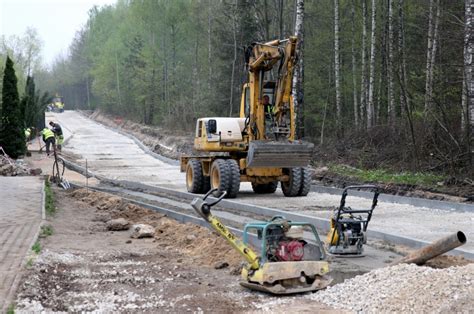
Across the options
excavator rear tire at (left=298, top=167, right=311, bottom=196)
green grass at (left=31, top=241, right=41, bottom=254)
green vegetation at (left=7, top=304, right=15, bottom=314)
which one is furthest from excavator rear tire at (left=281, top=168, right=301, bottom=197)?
green vegetation at (left=7, top=304, right=15, bottom=314)

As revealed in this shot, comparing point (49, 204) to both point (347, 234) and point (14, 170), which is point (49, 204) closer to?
point (14, 170)

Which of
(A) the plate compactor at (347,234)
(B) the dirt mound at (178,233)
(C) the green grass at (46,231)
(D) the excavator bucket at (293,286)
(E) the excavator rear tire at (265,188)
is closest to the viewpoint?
(D) the excavator bucket at (293,286)

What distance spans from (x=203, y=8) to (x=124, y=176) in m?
27.4

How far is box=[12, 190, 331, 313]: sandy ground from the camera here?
7805 millimetres

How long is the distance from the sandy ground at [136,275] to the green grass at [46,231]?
5.0 inches

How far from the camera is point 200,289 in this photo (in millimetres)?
8602

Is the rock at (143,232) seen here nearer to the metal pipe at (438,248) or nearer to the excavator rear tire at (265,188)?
the metal pipe at (438,248)

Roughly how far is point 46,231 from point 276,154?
6.46m

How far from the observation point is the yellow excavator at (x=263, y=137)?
55.3 ft

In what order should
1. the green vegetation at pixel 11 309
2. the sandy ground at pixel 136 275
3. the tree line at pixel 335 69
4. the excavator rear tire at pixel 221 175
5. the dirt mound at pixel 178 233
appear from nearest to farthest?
1. the green vegetation at pixel 11 309
2. the sandy ground at pixel 136 275
3. the dirt mound at pixel 178 233
4. the excavator rear tire at pixel 221 175
5. the tree line at pixel 335 69

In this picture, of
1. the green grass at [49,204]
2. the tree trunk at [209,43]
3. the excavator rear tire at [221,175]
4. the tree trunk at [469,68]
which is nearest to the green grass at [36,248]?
the green grass at [49,204]

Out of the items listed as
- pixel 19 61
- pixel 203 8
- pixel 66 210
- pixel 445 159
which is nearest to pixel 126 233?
pixel 66 210

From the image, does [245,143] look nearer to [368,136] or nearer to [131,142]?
[368,136]

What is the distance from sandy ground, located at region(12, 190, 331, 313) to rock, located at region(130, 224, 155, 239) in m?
0.17
